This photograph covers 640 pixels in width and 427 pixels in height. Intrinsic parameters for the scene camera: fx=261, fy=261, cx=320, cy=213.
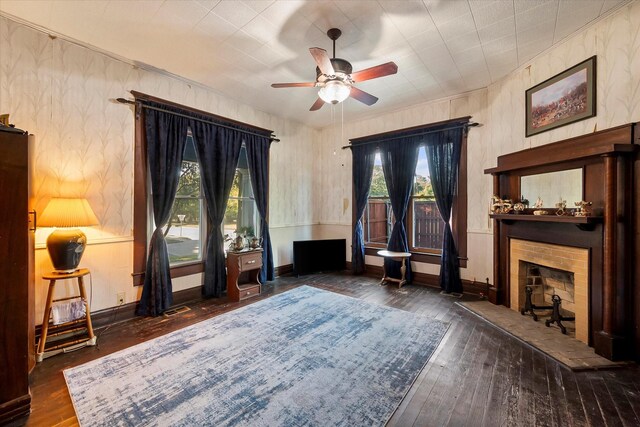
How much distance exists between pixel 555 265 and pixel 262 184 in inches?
169

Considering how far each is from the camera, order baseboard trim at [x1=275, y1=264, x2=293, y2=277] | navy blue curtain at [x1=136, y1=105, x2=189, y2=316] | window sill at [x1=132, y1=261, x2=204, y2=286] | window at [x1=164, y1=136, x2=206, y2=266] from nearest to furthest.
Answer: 1. navy blue curtain at [x1=136, y1=105, x2=189, y2=316]
2. window sill at [x1=132, y1=261, x2=204, y2=286]
3. window at [x1=164, y1=136, x2=206, y2=266]
4. baseboard trim at [x1=275, y1=264, x2=293, y2=277]

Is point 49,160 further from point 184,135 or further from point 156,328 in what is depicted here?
point 156,328

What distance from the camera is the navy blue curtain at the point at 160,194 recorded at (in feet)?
10.8

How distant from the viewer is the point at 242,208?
4.79 metres

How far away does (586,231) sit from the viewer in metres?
2.62

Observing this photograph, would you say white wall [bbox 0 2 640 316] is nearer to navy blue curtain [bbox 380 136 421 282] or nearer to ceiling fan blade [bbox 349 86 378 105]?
navy blue curtain [bbox 380 136 421 282]

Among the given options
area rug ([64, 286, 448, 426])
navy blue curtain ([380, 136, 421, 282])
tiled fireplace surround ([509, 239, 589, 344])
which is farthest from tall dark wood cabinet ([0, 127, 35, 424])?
tiled fireplace surround ([509, 239, 589, 344])

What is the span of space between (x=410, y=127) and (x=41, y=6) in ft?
15.7

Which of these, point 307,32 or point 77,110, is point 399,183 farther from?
point 77,110

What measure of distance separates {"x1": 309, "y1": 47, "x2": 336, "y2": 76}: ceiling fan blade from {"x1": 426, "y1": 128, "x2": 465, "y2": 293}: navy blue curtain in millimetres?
2644

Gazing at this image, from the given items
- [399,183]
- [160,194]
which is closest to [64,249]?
[160,194]

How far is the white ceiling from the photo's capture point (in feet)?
7.71

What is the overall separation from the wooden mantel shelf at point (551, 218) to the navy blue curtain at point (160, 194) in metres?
4.37

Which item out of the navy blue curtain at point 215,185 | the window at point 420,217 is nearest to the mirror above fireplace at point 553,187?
the window at point 420,217
